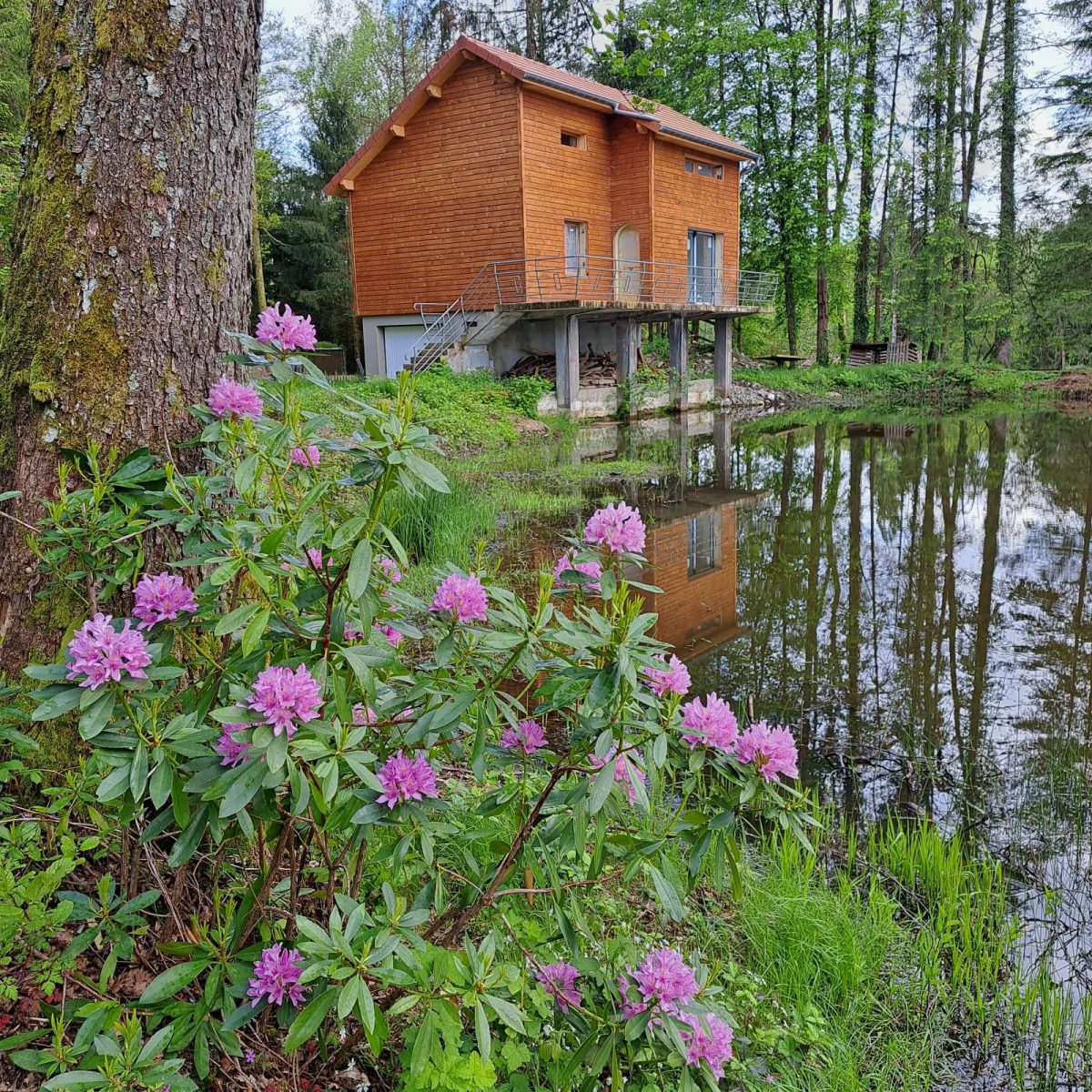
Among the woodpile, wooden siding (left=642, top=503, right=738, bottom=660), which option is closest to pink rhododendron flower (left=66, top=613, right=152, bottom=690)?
wooden siding (left=642, top=503, right=738, bottom=660)

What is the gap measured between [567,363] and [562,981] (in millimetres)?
17192

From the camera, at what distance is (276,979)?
156 cm

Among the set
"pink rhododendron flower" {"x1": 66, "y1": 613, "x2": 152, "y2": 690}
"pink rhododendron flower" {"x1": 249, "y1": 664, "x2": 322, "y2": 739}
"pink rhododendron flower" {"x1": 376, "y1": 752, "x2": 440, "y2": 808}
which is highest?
"pink rhododendron flower" {"x1": 66, "y1": 613, "x2": 152, "y2": 690}

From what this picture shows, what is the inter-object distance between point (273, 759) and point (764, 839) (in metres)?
2.63

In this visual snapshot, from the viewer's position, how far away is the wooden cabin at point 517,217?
1788 cm

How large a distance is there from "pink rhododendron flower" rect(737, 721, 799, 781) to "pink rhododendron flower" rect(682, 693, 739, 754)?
0.03 metres

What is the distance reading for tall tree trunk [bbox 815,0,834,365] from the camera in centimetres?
2795

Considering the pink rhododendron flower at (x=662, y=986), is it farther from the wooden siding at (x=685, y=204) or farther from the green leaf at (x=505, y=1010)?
the wooden siding at (x=685, y=204)

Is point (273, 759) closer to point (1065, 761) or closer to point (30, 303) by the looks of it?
point (30, 303)

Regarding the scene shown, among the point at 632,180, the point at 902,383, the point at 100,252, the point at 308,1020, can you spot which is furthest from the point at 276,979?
the point at 902,383

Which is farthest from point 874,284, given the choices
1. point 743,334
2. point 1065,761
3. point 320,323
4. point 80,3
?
point 80,3

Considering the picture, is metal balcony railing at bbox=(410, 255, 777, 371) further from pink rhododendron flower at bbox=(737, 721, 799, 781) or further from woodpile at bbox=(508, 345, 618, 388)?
pink rhododendron flower at bbox=(737, 721, 799, 781)

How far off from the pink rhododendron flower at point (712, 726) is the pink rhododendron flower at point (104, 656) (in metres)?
0.88

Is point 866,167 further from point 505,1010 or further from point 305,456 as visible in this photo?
point 505,1010
